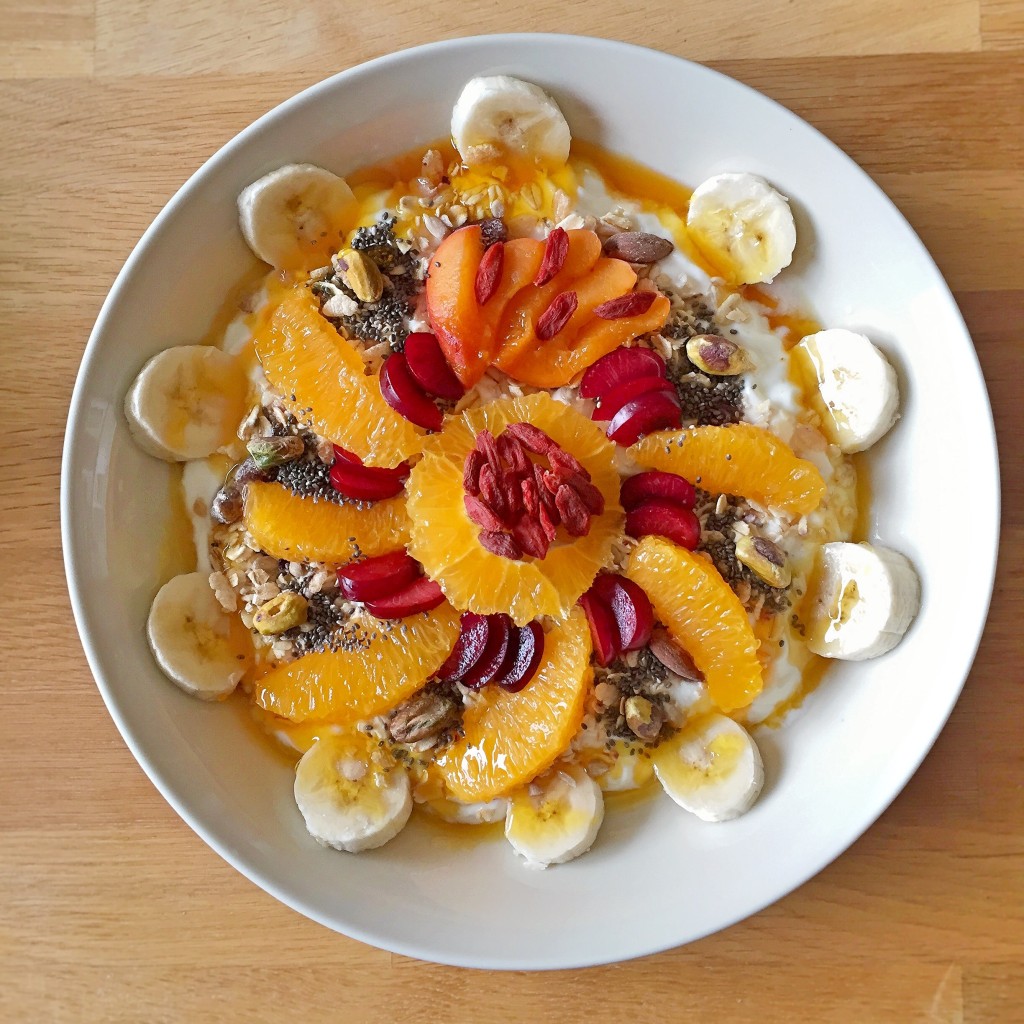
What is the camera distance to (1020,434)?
175cm

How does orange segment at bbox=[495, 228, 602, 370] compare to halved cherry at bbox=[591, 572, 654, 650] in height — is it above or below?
above

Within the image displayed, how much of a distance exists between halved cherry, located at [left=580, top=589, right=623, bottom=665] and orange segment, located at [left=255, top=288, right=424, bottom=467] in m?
0.46

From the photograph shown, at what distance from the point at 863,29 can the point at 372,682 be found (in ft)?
5.43

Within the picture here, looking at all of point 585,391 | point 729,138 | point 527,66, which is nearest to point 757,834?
point 585,391

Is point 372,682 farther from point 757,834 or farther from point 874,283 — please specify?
point 874,283

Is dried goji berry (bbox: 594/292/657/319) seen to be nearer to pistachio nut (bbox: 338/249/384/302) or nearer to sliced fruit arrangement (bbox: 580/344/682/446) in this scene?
sliced fruit arrangement (bbox: 580/344/682/446)

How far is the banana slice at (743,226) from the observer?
1730 mm

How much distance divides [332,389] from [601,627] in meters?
0.70

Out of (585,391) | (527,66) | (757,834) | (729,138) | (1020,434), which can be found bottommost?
(757,834)

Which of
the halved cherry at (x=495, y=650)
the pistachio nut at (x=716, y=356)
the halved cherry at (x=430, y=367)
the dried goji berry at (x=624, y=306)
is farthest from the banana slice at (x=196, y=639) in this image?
the pistachio nut at (x=716, y=356)

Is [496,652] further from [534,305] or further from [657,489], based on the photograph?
[534,305]

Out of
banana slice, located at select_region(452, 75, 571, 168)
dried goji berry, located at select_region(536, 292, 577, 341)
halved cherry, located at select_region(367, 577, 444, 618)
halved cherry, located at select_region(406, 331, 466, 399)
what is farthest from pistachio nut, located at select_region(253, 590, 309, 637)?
banana slice, located at select_region(452, 75, 571, 168)

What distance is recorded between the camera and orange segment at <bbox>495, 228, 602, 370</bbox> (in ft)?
5.65

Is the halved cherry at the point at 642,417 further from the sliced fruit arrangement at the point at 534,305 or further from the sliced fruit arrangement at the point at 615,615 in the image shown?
the sliced fruit arrangement at the point at 615,615
